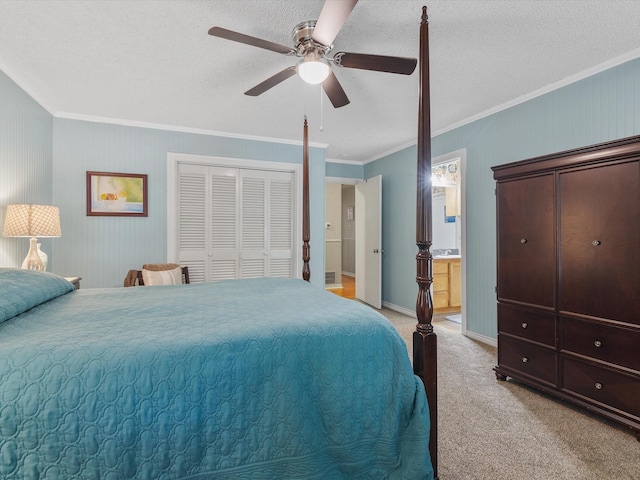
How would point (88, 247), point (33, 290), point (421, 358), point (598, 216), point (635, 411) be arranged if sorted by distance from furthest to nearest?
point (88, 247)
point (598, 216)
point (635, 411)
point (33, 290)
point (421, 358)

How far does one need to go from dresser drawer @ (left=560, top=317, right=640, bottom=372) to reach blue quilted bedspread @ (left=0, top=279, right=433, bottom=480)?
1.54 metres

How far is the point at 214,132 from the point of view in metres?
4.17

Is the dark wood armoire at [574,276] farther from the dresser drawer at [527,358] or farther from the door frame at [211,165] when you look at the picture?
the door frame at [211,165]

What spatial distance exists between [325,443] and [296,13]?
2.19 metres

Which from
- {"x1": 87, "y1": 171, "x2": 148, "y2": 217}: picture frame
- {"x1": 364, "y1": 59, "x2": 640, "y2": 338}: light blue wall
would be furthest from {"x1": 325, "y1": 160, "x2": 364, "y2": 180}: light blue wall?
{"x1": 87, "y1": 171, "x2": 148, "y2": 217}: picture frame

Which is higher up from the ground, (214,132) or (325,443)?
(214,132)

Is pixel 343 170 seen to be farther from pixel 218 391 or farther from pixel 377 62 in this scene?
pixel 218 391

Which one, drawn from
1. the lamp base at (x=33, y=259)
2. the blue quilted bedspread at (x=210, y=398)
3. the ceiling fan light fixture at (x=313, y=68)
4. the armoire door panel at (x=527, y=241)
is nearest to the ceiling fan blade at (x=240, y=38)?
the ceiling fan light fixture at (x=313, y=68)

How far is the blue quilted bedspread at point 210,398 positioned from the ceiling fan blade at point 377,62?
1381mm

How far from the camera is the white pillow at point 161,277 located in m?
3.48

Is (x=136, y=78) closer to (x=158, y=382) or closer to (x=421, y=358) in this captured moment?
(x=158, y=382)

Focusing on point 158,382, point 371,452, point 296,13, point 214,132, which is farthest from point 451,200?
point 158,382

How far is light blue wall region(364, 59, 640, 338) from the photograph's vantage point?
2521mm

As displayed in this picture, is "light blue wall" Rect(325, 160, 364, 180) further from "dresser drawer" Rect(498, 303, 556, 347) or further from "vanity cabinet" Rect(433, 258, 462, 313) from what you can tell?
"dresser drawer" Rect(498, 303, 556, 347)
